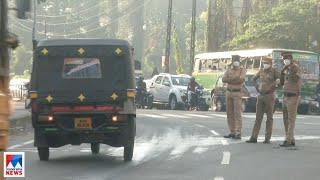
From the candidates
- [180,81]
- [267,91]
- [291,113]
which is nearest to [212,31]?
[180,81]

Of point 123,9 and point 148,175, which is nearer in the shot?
point 148,175

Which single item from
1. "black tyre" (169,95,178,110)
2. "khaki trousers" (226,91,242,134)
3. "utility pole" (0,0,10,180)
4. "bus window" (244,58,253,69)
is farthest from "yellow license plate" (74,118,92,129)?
"bus window" (244,58,253,69)

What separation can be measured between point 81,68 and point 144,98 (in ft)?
85.8

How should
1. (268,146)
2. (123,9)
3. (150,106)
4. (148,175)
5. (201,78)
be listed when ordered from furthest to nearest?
(123,9)
(201,78)
(150,106)
(268,146)
(148,175)

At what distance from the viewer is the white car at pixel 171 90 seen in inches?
1422

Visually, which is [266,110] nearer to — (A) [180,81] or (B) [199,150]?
(B) [199,150]

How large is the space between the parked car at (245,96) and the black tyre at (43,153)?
67.2 feet

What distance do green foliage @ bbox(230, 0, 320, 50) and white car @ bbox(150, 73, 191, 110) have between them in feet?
29.4

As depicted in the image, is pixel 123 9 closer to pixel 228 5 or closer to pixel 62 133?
pixel 228 5

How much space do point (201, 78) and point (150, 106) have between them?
486 centimetres

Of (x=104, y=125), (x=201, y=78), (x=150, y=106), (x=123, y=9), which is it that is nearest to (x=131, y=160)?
(x=104, y=125)

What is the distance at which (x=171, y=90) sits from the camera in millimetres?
36719

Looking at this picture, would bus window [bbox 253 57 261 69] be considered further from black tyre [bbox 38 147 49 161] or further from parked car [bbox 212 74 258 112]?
black tyre [bbox 38 147 49 161]

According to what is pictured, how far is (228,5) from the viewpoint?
2104 inches
